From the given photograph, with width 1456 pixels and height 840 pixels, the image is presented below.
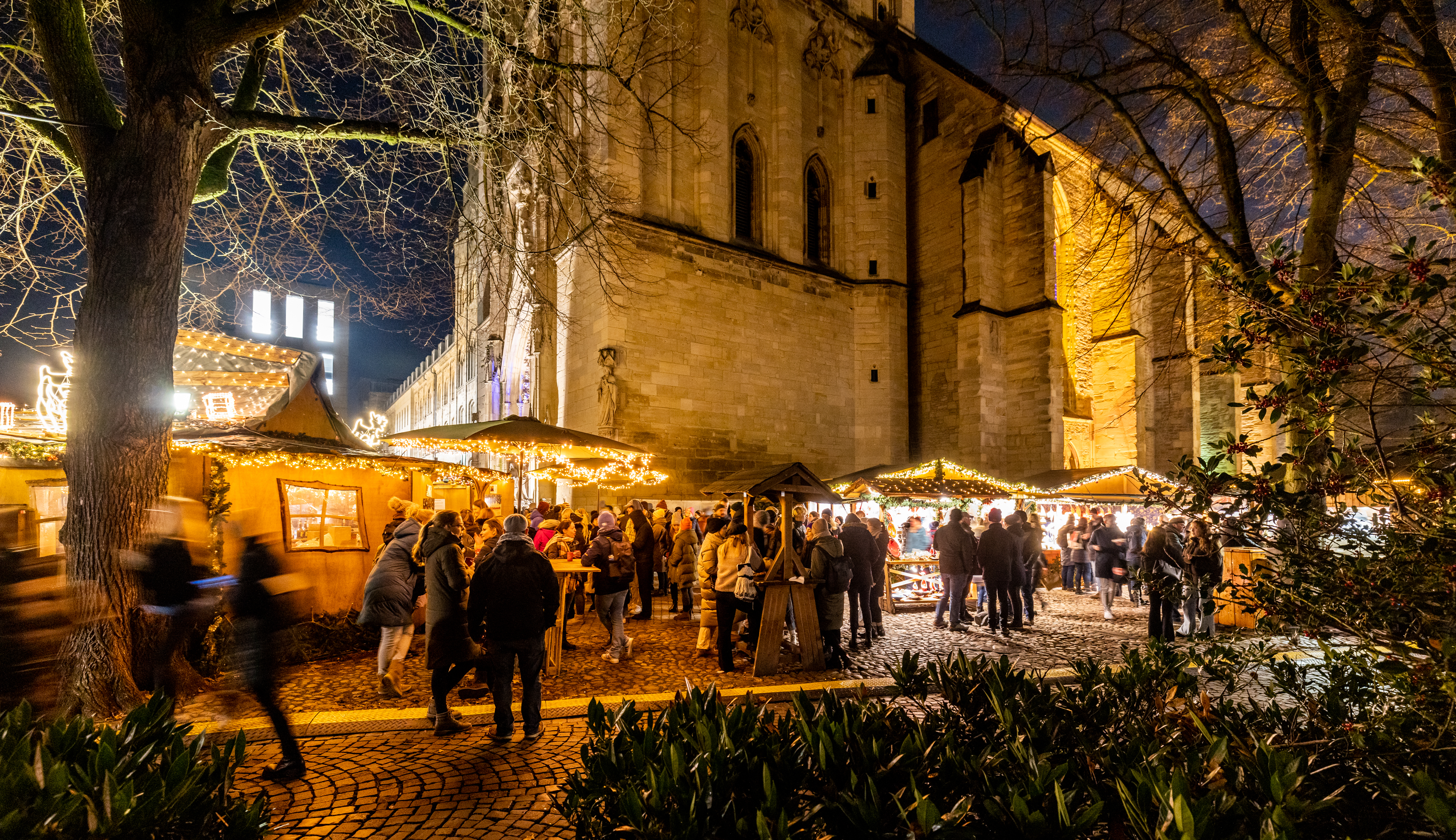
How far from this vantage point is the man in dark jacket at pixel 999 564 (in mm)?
8258

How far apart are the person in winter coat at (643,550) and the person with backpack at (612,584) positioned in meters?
2.37

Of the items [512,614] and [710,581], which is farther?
[710,581]

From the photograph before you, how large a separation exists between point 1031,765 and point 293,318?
2568 inches

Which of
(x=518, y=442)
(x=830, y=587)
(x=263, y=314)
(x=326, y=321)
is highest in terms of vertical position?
(x=326, y=321)

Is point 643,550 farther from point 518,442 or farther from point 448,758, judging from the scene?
point 448,758

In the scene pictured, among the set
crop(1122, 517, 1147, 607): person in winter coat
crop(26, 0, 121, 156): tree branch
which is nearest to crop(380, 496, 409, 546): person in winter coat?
crop(26, 0, 121, 156): tree branch

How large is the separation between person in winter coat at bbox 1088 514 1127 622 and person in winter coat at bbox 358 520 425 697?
30.5 ft

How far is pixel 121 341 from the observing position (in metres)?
4.46

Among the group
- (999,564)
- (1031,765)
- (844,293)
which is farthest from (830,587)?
(844,293)

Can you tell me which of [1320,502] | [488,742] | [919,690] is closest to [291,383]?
[488,742]

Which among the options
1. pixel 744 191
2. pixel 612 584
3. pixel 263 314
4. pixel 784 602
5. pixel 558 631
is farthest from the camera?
pixel 263 314

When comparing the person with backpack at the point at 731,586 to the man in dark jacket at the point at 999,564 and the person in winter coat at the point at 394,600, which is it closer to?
the person in winter coat at the point at 394,600

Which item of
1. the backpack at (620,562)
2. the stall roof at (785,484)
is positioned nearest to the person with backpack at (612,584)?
the backpack at (620,562)

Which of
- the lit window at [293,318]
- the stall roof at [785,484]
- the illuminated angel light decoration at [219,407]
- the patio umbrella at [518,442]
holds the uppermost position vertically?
the lit window at [293,318]
